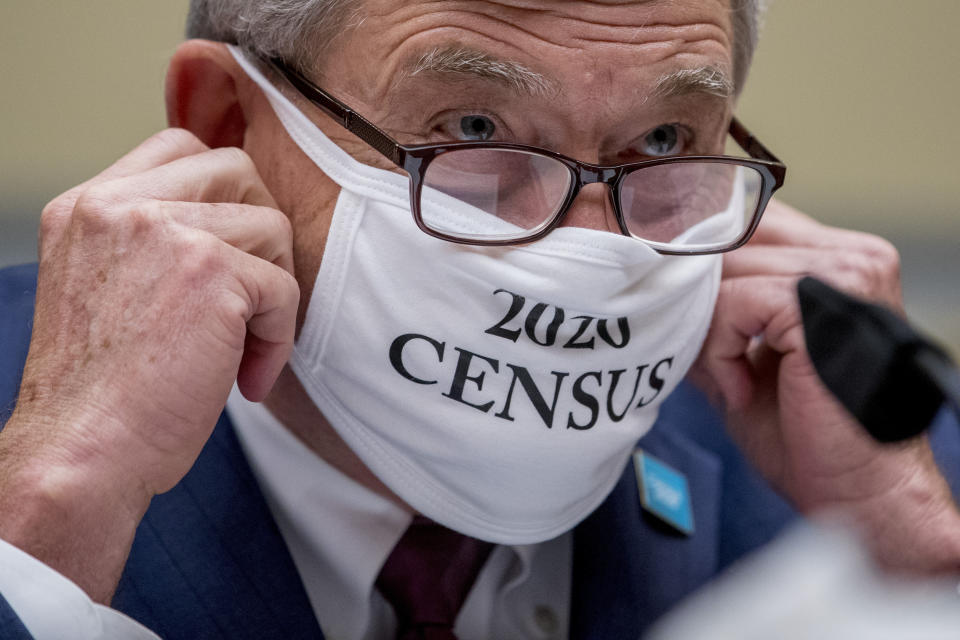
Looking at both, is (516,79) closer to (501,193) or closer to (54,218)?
(501,193)

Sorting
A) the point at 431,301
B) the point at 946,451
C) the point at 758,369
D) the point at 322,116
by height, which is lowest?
the point at 946,451

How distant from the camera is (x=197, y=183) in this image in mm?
1114

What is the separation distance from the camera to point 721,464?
175cm

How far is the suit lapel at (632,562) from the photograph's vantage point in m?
1.43

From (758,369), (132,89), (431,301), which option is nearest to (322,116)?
(431,301)

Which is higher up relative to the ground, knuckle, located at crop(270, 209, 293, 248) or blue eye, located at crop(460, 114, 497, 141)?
blue eye, located at crop(460, 114, 497, 141)

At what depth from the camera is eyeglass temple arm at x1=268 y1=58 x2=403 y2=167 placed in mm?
1129

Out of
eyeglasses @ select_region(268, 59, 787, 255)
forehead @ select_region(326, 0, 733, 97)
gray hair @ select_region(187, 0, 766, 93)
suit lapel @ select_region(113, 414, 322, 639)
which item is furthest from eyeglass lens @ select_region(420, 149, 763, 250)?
suit lapel @ select_region(113, 414, 322, 639)

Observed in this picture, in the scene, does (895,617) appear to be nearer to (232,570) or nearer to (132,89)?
(232,570)

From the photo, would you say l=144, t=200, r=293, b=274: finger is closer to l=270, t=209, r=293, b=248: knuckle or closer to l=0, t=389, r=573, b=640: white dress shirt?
l=270, t=209, r=293, b=248: knuckle

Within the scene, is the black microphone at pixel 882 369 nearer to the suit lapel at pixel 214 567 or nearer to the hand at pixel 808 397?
the hand at pixel 808 397

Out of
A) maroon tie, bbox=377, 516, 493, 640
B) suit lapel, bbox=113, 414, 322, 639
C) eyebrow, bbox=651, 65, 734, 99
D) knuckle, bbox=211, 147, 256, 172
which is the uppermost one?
eyebrow, bbox=651, 65, 734, 99

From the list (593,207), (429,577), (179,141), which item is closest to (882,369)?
(593,207)

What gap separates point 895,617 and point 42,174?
257 cm
